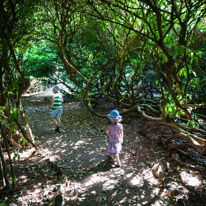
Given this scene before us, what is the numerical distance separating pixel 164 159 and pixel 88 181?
96.7 inches

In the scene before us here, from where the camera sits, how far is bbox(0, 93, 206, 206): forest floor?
3316 mm

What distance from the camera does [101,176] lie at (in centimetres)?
407

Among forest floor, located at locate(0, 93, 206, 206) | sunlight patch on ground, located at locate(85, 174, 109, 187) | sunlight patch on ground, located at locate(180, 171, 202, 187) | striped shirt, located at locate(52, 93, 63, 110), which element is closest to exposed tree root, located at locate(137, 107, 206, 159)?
forest floor, located at locate(0, 93, 206, 206)

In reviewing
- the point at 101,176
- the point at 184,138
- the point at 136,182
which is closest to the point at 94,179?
the point at 101,176

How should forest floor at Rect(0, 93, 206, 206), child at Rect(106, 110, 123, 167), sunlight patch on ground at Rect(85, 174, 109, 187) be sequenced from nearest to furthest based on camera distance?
1. forest floor at Rect(0, 93, 206, 206)
2. sunlight patch on ground at Rect(85, 174, 109, 187)
3. child at Rect(106, 110, 123, 167)

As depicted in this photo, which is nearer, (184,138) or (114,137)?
(114,137)

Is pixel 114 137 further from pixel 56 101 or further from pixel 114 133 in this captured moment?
pixel 56 101

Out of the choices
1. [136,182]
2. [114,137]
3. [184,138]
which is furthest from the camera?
[184,138]

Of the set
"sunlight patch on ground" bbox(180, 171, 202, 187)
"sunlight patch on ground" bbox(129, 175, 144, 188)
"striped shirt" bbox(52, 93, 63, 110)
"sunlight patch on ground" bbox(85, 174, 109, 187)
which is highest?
→ "striped shirt" bbox(52, 93, 63, 110)

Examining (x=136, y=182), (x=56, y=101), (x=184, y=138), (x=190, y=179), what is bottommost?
(x=190, y=179)

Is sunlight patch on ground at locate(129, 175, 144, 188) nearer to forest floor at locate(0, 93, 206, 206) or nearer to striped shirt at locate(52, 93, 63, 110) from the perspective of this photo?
forest floor at locate(0, 93, 206, 206)

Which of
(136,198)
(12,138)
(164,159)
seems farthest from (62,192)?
(164,159)

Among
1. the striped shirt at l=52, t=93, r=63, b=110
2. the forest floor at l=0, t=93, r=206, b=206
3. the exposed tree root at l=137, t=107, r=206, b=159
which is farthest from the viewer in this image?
the striped shirt at l=52, t=93, r=63, b=110

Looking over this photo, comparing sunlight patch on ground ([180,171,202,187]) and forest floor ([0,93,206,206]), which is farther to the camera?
sunlight patch on ground ([180,171,202,187])
